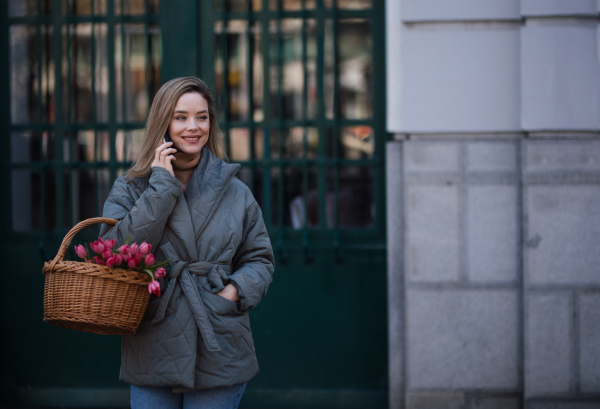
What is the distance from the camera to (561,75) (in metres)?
3.98

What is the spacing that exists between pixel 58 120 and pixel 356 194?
246 cm

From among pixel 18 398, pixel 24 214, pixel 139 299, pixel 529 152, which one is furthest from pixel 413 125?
pixel 18 398

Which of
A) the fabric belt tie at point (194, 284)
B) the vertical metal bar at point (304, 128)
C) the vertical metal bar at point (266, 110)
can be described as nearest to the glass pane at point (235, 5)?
the vertical metal bar at point (266, 110)

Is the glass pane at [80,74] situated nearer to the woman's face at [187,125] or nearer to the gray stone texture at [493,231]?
the woman's face at [187,125]

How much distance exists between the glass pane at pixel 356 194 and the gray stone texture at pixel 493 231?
80 centimetres

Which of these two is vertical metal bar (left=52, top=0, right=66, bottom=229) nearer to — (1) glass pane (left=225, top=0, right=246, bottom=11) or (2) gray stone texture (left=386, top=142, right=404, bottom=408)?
(1) glass pane (left=225, top=0, right=246, bottom=11)

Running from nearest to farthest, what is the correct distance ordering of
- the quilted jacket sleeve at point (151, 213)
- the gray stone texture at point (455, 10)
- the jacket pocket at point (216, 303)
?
the quilted jacket sleeve at point (151, 213) → the jacket pocket at point (216, 303) → the gray stone texture at point (455, 10)

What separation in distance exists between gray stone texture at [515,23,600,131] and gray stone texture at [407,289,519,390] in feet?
4.04

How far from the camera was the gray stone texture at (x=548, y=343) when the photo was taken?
4.00 meters

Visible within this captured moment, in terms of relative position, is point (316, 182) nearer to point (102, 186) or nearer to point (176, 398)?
point (102, 186)

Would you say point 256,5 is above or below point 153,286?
above

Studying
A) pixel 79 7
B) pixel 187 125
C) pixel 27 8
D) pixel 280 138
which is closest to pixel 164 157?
pixel 187 125

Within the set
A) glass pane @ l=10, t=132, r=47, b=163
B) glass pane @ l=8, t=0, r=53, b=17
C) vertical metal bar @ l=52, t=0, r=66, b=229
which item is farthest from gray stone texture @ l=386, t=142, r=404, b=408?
glass pane @ l=8, t=0, r=53, b=17

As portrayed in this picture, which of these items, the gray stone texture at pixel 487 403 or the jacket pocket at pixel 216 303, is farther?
the gray stone texture at pixel 487 403
